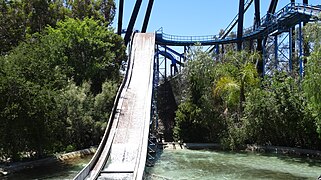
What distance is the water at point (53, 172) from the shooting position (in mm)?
16812

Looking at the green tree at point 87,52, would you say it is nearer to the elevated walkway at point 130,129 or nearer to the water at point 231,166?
the elevated walkway at point 130,129

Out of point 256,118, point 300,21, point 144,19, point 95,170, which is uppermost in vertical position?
point 144,19

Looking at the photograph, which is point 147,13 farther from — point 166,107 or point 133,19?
point 166,107

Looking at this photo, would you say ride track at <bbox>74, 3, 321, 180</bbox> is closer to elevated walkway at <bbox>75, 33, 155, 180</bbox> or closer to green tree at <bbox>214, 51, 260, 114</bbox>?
elevated walkway at <bbox>75, 33, 155, 180</bbox>

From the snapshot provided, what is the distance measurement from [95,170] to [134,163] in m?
1.94

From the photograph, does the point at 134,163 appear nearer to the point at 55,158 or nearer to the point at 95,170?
the point at 95,170

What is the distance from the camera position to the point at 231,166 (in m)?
20.4

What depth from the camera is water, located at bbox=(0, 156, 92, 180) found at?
16812mm

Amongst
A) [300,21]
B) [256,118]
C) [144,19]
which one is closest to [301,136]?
[256,118]

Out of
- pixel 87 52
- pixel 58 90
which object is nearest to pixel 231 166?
pixel 58 90

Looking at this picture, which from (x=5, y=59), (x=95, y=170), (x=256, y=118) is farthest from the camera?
(x=256, y=118)

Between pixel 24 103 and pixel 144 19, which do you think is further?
pixel 144 19

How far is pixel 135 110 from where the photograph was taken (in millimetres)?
23500

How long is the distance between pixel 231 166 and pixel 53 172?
8.68 metres
